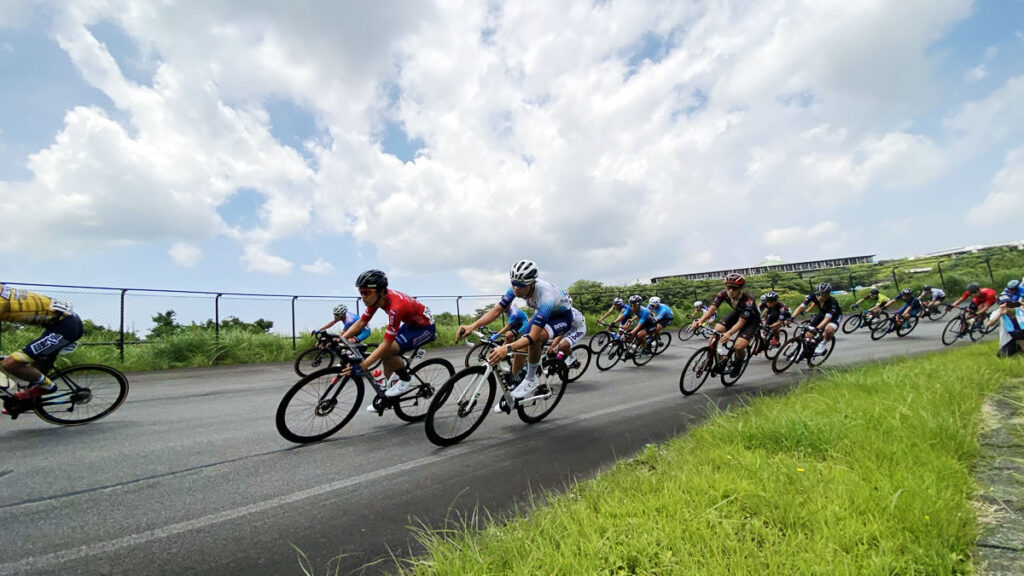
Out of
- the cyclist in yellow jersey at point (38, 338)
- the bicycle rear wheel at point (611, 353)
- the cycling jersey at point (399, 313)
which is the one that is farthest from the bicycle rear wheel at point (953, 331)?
the cyclist in yellow jersey at point (38, 338)

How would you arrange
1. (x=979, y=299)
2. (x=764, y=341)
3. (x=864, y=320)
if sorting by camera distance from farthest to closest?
(x=864, y=320) < (x=979, y=299) < (x=764, y=341)

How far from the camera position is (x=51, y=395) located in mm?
4934

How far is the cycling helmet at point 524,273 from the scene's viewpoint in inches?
208

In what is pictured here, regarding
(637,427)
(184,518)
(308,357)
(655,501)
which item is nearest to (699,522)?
(655,501)

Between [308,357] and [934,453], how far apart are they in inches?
430

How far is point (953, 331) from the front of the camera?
44.3 ft

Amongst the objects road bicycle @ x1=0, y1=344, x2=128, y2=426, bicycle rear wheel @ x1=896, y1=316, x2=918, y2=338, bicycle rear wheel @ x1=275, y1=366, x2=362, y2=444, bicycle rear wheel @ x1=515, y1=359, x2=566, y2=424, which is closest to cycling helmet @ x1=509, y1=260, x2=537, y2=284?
bicycle rear wheel @ x1=515, y1=359, x2=566, y2=424

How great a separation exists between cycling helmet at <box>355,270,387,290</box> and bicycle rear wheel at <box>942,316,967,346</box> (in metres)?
16.8

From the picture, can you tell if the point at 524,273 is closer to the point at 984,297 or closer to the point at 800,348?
the point at 800,348

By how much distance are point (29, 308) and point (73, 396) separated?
1171 millimetres

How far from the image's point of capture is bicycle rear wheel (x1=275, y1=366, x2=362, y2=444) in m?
4.34

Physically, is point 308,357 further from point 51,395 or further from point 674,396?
point 674,396

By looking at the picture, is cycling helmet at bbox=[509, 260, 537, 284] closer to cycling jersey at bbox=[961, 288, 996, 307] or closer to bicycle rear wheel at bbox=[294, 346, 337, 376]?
bicycle rear wheel at bbox=[294, 346, 337, 376]

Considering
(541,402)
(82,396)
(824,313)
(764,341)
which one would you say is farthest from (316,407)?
(824,313)
